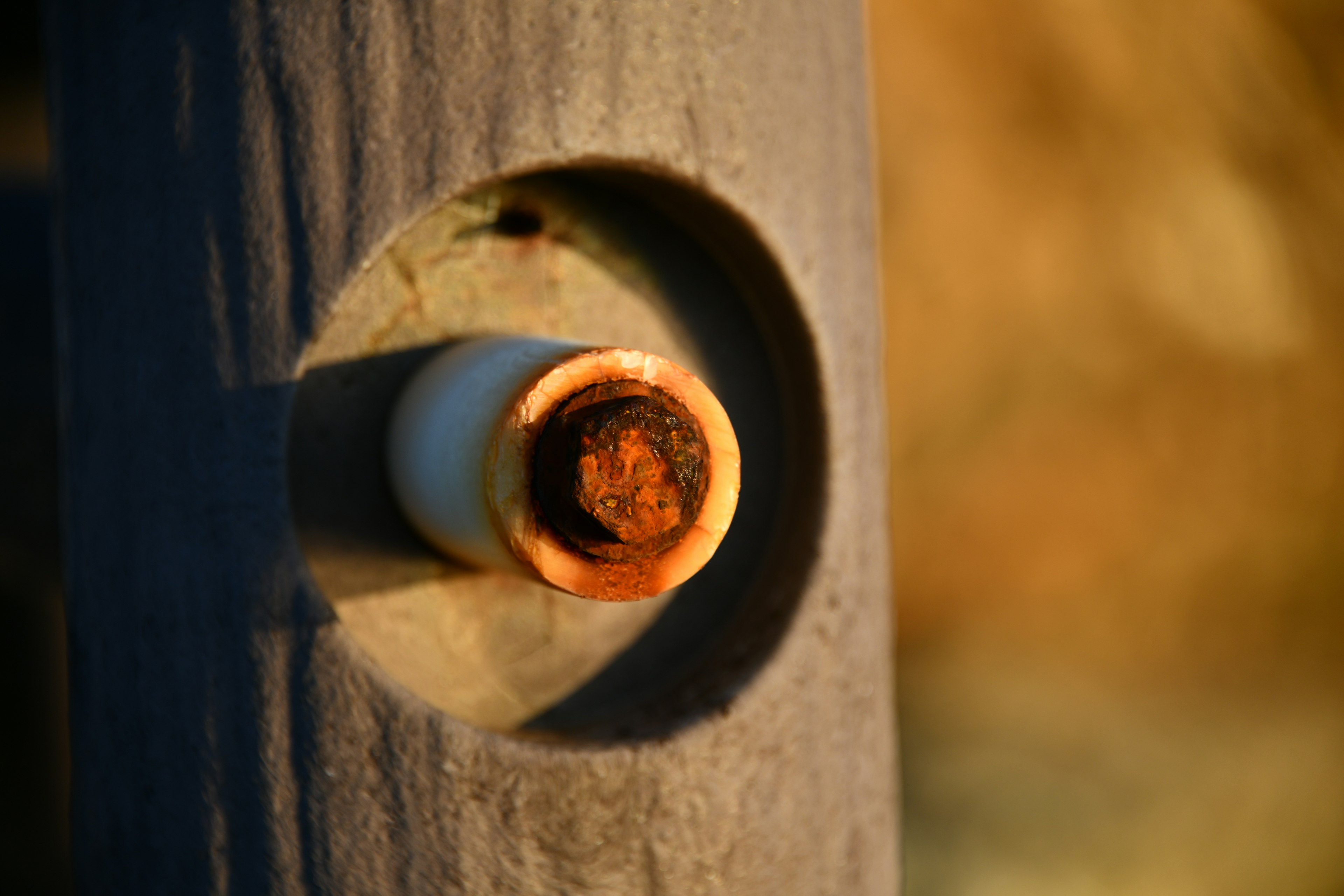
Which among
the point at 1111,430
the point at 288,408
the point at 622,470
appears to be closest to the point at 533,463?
the point at 622,470

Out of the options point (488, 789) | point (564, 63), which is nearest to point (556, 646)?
point (488, 789)

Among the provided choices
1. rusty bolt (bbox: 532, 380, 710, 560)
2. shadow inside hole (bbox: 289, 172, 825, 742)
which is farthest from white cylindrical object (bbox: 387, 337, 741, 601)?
shadow inside hole (bbox: 289, 172, 825, 742)

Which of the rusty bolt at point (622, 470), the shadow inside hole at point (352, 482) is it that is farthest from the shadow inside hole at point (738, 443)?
the rusty bolt at point (622, 470)

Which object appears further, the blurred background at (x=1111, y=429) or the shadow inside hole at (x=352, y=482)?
the blurred background at (x=1111, y=429)

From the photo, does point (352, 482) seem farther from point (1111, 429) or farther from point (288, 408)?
point (1111, 429)

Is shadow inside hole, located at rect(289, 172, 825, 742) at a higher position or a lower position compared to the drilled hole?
lower

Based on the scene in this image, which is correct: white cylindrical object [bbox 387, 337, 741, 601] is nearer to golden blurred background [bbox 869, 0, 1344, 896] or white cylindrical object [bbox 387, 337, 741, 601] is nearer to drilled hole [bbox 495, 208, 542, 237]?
drilled hole [bbox 495, 208, 542, 237]

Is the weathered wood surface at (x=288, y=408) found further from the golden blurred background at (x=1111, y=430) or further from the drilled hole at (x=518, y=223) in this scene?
the golden blurred background at (x=1111, y=430)
